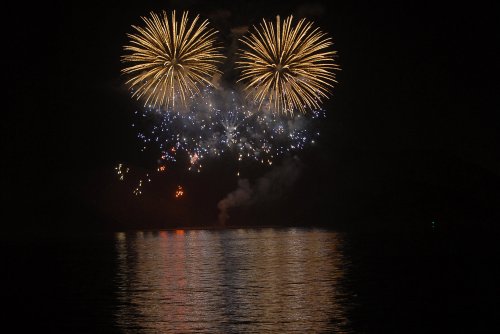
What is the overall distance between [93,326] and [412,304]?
13.3 m

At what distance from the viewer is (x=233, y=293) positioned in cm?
3906

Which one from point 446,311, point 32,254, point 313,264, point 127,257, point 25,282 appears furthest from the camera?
point 32,254

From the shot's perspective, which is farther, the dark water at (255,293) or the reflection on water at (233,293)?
the dark water at (255,293)

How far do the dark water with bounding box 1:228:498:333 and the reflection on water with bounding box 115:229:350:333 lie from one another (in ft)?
0.17

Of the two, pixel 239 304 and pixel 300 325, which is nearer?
pixel 300 325

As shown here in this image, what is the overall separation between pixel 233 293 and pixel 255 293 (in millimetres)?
1157

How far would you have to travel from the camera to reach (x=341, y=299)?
36.2 metres

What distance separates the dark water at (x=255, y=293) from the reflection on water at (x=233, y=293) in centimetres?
5

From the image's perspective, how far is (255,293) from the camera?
38.6 metres

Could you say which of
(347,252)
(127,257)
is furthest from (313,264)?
(127,257)

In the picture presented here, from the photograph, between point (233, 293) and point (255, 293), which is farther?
point (233, 293)

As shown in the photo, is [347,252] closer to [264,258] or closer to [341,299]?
[264,258]

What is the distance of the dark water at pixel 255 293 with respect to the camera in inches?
1195

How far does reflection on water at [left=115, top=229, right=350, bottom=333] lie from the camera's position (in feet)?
98.8
